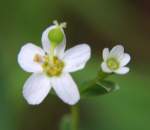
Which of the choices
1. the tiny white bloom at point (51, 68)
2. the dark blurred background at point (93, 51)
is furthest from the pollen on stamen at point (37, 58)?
the dark blurred background at point (93, 51)

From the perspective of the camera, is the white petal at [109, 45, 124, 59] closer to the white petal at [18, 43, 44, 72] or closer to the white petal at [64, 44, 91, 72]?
the white petal at [64, 44, 91, 72]

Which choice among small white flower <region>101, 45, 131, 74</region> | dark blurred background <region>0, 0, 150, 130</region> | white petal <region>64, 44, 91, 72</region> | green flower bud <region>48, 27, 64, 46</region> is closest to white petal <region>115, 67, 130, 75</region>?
small white flower <region>101, 45, 131, 74</region>

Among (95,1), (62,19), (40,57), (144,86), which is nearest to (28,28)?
(62,19)

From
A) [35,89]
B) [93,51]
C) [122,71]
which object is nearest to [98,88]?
[122,71]

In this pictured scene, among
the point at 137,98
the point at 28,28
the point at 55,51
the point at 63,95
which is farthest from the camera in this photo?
the point at 28,28

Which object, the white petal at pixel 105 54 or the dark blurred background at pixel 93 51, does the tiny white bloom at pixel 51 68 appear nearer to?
the white petal at pixel 105 54

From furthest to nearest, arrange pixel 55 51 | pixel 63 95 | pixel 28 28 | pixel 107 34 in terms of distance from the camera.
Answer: pixel 107 34
pixel 28 28
pixel 55 51
pixel 63 95

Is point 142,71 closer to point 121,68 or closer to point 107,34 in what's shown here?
point 107,34
